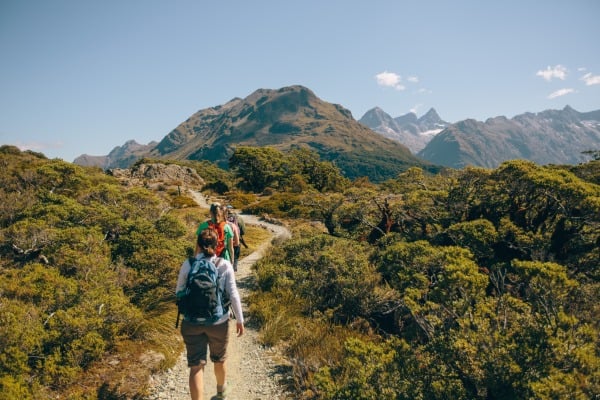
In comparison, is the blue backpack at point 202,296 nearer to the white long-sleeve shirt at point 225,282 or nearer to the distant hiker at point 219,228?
the white long-sleeve shirt at point 225,282

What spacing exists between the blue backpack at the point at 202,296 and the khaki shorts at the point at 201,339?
0.13 metres

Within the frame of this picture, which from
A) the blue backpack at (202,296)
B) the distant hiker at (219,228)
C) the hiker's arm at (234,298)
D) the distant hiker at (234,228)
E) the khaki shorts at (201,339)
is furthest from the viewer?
the distant hiker at (234,228)

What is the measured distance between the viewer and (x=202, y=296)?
4520 millimetres

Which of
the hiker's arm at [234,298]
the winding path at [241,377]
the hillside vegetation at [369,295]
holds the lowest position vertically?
the winding path at [241,377]

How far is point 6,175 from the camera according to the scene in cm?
1983

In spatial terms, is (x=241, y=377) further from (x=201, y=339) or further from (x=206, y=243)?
(x=206, y=243)

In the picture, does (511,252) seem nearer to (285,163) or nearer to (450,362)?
(450,362)

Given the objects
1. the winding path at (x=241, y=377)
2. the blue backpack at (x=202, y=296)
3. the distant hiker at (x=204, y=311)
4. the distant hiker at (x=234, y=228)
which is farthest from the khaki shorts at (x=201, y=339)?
the distant hiker at (x=234, y=228)

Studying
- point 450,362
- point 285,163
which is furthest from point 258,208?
point 450,362

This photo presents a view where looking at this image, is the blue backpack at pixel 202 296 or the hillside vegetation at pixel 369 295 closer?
the blue backpack at pixel 202 296

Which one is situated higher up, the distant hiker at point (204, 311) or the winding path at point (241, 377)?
the distant hiker at point (204, 311)

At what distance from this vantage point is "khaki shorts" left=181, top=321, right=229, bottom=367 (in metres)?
4.68

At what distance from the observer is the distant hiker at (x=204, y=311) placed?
4.60m

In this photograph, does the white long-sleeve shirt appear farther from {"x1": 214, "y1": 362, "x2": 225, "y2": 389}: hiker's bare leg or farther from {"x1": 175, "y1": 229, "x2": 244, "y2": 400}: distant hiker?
{"x1": 214, "y1": 362, "x2": 225, "y2": 389}: hiker's bare leg
